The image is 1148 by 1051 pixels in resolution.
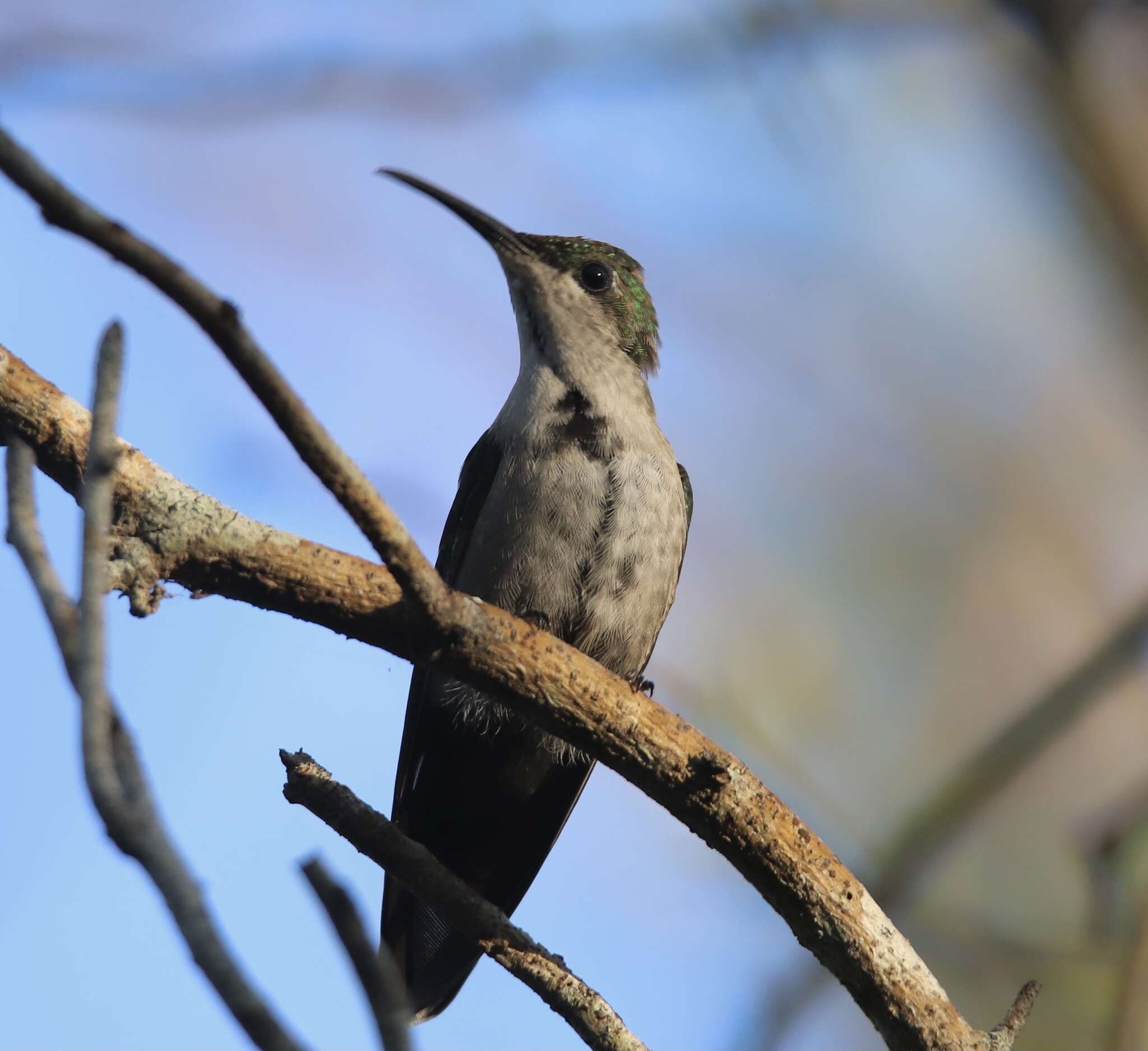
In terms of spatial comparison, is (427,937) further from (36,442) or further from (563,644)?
(36,442)

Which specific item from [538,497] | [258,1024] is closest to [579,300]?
[538,497]

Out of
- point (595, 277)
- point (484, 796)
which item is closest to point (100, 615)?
point (484, 796)

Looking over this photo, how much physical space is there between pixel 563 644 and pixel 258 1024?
6.44 feet

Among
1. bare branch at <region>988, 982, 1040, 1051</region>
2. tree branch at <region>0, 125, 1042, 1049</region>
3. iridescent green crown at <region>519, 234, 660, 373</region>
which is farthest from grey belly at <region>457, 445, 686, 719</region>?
bare branch at <region>988, 982, 1040, 1051</region>

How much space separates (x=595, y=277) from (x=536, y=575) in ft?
5.80

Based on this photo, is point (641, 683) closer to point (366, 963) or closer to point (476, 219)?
point (476, 219)

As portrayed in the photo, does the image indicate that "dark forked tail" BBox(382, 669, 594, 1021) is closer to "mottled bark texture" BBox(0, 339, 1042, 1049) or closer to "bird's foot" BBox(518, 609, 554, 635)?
"bird's foot" BBox(518, 609, 554, 635)

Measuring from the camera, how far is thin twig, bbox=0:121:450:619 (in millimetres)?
2295

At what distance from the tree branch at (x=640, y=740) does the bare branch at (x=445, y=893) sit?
0.58 m

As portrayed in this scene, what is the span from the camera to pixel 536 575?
509 centimetres

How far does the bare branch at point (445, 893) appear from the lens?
11.9 ft

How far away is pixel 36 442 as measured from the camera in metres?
3.35

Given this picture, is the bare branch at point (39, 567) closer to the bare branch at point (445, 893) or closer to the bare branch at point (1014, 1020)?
the bare branch at point (445, 893)

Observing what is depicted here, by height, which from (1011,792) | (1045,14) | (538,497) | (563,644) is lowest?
(563,644)
